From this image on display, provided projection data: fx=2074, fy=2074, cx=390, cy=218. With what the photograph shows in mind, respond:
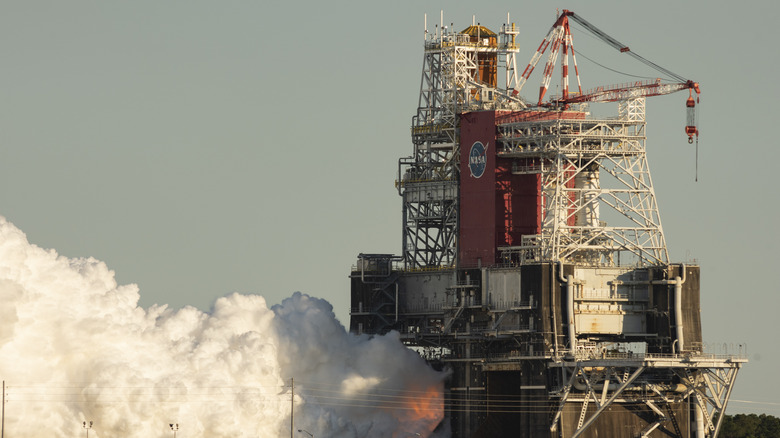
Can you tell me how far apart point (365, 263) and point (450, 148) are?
1379cm

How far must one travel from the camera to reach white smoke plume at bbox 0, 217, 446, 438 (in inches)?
6624

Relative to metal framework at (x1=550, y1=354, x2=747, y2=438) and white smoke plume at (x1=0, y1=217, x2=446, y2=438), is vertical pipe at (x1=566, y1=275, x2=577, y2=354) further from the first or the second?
white smoke plume at (x1=0, y1=217, x2=446, y2=438)

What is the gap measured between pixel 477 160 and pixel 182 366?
3308 centimetres

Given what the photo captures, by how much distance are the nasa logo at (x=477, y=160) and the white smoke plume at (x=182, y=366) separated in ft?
55.6

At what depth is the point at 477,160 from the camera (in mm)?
187500

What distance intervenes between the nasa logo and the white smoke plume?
667 inches

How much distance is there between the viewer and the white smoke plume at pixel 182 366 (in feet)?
552

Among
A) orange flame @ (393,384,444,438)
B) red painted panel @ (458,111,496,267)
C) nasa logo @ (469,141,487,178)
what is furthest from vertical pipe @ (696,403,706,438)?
nasa logo @ (469,141,487,178)

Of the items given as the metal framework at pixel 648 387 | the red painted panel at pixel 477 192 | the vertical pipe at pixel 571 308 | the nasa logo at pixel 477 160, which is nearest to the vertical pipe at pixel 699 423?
the metal framework at pixel 648 387

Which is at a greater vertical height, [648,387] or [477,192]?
[477,192]

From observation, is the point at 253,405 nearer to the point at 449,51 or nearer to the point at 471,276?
the point at 471,276

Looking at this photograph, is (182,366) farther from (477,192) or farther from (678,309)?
(678,309)

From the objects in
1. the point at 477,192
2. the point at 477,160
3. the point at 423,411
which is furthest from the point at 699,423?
the point at 477,160

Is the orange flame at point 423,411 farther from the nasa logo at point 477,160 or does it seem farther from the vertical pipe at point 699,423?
the vertical pipe at point 699,423
